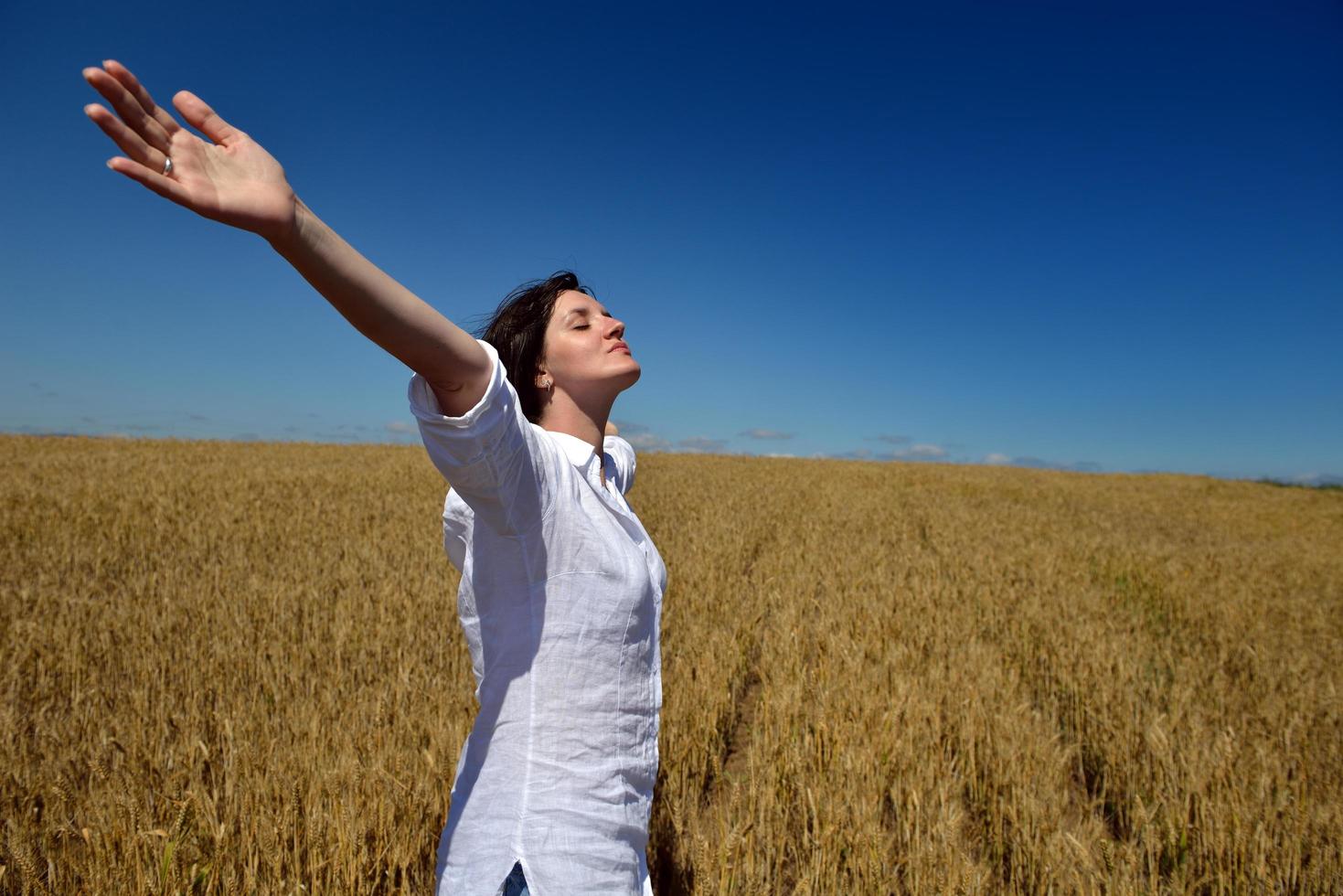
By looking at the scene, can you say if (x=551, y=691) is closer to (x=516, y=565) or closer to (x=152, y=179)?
(x=516, y=565)

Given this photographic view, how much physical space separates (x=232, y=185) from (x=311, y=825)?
2.16 metres

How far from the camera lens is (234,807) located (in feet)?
8.36

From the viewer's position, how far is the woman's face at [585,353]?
162 centimetres

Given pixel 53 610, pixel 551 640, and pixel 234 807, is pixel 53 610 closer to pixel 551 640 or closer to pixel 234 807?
pixel 234 807

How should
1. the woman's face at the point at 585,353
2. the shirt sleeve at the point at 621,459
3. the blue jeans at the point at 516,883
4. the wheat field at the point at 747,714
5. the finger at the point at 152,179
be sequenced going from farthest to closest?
the wheat field at the point at 747,714 → the shirt sleeve at the point at 621,459 → the woman's face at the point at 585,353 → the blue jeans at the point at 516,883 → the finger at the point at 152,179

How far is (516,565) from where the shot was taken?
4.27ft

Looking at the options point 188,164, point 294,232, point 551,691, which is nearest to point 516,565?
point 551,691

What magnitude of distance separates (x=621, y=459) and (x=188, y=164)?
58.8 inches

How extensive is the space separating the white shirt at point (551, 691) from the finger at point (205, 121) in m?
0.54

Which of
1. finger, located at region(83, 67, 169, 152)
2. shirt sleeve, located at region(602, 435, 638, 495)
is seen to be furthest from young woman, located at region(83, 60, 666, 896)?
shirt sleeve, located at region(602, 435, 638, 495)

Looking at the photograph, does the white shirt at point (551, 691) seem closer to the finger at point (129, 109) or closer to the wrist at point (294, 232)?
the wrist at point (294, 232)

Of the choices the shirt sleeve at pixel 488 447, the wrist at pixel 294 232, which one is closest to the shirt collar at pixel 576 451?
the shirt sleeve at pixel 488 447

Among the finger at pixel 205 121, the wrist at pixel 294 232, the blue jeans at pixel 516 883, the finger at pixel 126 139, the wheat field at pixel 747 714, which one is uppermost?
the finger at pixel 205 121

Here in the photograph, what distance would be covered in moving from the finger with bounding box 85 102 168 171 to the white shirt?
567 millimetres
